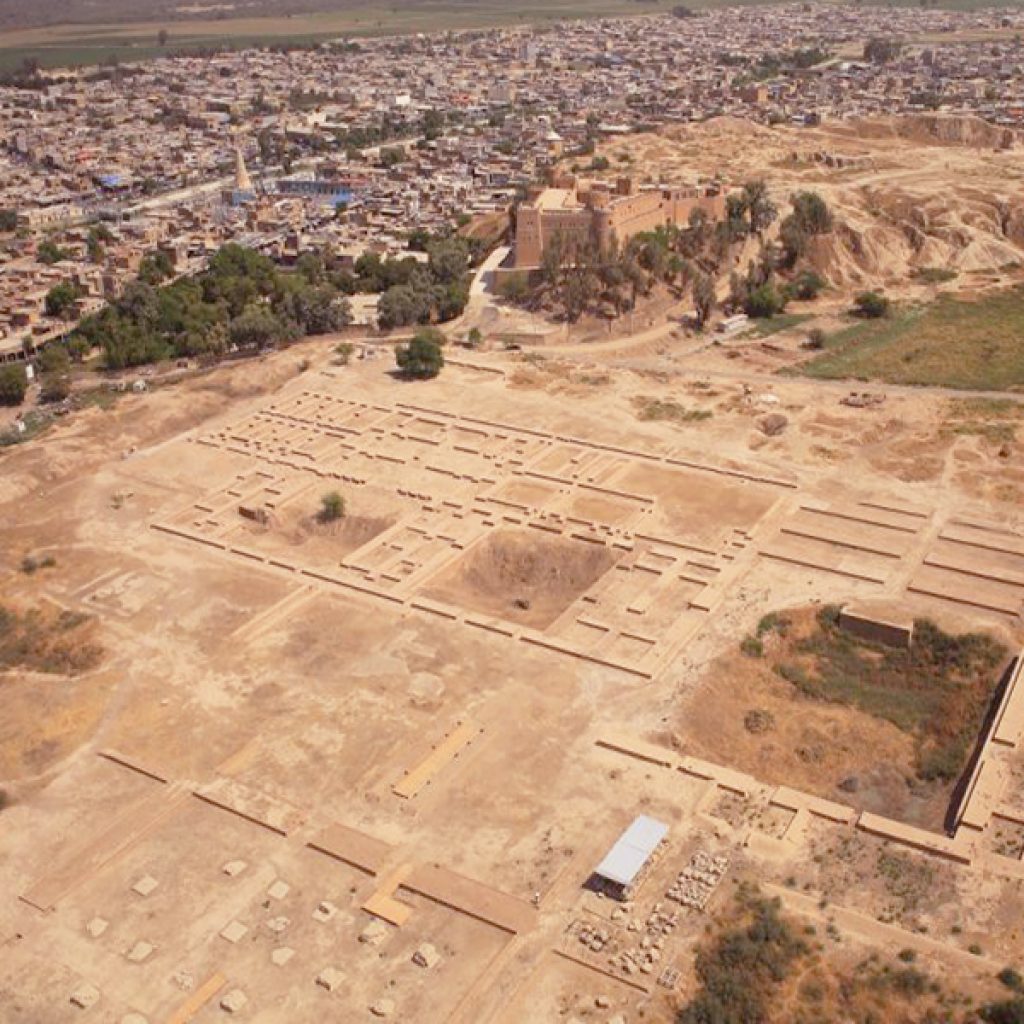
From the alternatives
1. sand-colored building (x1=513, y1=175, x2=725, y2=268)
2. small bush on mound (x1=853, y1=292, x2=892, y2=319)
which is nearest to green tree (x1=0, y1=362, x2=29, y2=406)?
sand-colored building (x1=513, y1=175, x2=725, y2=268)

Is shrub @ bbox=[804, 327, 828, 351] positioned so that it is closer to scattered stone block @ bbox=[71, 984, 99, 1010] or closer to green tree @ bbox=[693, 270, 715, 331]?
green tree @ bbox=[693, 270, 715, 331]

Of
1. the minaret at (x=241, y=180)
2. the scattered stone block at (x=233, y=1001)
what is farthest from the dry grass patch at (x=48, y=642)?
the minaret at (x=241, y=180)

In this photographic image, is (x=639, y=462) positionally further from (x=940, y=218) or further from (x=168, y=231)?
(x=168, y=231)

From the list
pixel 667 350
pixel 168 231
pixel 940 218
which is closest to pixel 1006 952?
pixel 667 350

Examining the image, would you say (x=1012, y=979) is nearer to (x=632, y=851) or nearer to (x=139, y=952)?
(x=632, y=851)

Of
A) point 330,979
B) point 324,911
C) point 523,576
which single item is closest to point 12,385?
point 523,576
